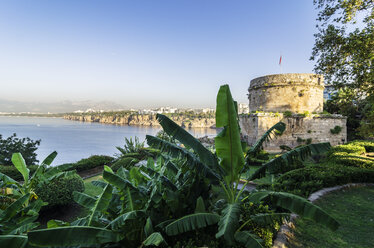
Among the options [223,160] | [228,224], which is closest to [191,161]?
[223,160]

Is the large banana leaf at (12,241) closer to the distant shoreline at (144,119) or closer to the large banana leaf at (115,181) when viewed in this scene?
the large banana leaf at (115,181)

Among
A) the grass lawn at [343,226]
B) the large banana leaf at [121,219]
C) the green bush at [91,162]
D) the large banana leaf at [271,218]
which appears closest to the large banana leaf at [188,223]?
the large banana leaf at [121,219]

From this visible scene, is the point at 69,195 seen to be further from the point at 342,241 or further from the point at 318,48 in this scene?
the point at 318,48

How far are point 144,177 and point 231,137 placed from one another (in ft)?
7.98

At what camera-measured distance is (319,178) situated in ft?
23.2

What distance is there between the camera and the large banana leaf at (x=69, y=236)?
248 cm

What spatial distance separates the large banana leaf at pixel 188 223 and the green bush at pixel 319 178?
418 cm

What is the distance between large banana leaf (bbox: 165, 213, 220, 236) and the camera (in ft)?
10.1

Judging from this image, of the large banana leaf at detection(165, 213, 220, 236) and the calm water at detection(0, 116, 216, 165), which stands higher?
the large banana leaf at detection(165, 213, 220, 236)

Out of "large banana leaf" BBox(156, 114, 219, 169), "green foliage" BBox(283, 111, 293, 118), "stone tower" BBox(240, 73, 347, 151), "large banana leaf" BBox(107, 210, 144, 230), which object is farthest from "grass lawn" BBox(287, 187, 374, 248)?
"green foliage" BBox(283, 111, 293, 118)

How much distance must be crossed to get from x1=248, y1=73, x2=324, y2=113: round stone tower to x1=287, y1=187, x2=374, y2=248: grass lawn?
14.2 metres

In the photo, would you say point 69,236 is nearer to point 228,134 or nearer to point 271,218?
point 228,134

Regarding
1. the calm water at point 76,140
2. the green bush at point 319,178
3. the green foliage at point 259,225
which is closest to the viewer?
the green foliage at point 259,225

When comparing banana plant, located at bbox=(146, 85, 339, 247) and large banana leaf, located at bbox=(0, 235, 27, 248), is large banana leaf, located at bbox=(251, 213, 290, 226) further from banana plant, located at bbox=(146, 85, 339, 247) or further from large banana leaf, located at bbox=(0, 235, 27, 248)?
large banana leaf, located at bbox=(0, 235, 27, 248)
